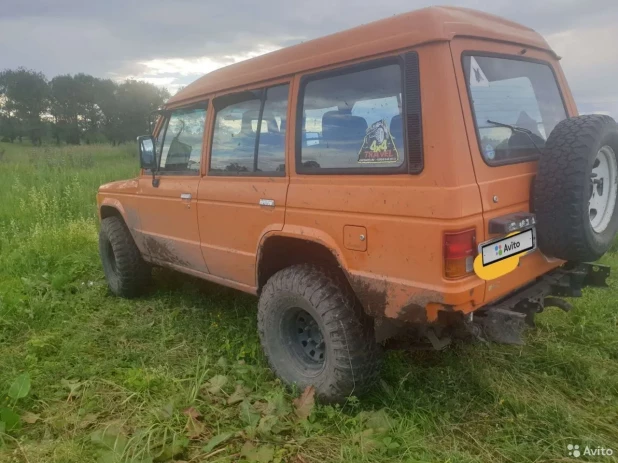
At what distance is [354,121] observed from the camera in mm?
2684

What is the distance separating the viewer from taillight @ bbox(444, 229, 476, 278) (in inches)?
86.6

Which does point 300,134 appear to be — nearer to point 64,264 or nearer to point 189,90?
point 189,90

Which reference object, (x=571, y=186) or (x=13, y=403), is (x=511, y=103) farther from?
(x=13, y=403)

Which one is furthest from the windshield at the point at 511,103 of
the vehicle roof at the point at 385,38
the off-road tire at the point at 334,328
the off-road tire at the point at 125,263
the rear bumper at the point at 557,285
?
the off-road tire at the point at 125,263

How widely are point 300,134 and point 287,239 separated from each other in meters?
0.66

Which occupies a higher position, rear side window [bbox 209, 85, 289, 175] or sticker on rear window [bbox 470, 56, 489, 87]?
sticker on rear window [bbox 470, 56, 489, 87]

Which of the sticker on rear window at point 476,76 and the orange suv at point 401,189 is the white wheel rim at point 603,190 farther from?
the sticker on rear window at point 476,76

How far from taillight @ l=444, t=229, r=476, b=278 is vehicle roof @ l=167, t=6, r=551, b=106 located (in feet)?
3.05

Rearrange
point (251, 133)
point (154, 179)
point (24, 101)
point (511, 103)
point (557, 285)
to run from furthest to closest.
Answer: point (24, 101) → point (154, 179) → point (251, 133) → point (557, 285) → point (511, 103)

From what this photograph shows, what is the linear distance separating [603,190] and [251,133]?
2.22 meters

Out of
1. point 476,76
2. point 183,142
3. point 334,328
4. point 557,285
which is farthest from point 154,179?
point 557,285

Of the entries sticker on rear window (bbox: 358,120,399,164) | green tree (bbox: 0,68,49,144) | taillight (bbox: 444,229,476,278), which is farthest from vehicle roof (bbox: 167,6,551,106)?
green tree (bbox: 0,68,49,144)

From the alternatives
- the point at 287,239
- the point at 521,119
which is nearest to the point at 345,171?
the point at 287,239

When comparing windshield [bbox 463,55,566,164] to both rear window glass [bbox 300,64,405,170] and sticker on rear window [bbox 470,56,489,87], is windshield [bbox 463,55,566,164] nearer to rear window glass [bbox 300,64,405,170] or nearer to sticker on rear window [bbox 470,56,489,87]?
sticker on rear window [bbox 470,56,489,87]
